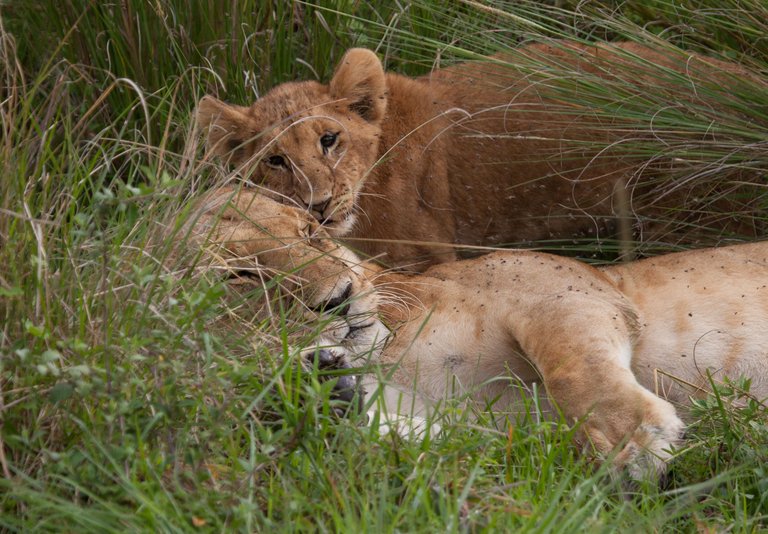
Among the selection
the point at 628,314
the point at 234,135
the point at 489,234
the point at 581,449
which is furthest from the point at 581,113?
the point at 581,449

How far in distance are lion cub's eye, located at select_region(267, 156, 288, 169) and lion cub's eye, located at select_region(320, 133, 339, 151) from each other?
16 cm

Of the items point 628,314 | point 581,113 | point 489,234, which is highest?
point 581,113

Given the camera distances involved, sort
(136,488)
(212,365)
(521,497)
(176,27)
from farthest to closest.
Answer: (176,27) < (212,365) < (521,497) < (136,488)

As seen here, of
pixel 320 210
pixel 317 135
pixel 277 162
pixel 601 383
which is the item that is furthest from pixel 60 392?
pixel 317 135

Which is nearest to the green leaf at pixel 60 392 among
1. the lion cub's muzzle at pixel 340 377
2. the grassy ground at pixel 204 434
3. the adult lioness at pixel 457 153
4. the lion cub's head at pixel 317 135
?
the grassy ground at pixel 204 434

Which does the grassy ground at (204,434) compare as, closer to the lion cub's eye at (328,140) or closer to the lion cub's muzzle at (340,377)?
the lion cub's muzzle at (340,377)

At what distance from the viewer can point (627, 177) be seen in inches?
157

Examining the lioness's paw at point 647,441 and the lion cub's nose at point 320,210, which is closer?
the lioness's paw at point 647,441

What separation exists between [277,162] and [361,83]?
1.62ft

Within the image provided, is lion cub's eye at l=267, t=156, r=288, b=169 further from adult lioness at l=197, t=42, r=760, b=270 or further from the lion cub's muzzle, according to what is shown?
the lion cub's muzzle

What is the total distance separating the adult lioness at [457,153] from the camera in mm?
3791

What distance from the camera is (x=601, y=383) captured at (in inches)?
109

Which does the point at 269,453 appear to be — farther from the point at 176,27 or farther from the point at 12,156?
the point at 176,27

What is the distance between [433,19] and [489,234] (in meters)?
0.89
